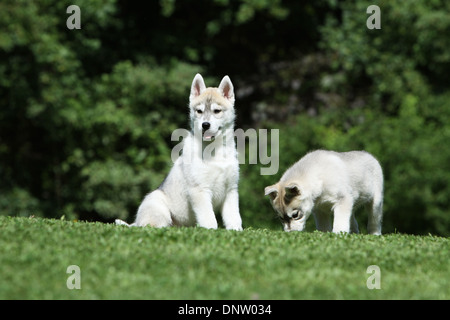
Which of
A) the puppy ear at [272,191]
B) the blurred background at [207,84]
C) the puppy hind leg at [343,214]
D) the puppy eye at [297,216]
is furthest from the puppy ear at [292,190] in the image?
the blurred background at [207,84]

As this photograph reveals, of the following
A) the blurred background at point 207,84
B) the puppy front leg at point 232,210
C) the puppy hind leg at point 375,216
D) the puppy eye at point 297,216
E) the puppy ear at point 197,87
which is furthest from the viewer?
the blurred background at point 207,84

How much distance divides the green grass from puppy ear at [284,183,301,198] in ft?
4.19

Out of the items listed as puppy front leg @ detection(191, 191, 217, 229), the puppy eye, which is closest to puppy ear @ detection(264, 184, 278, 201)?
the puppy eye

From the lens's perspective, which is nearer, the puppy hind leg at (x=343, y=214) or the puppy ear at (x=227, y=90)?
the puppy ear at (x=227, y=90)

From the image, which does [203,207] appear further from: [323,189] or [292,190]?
[323,189]

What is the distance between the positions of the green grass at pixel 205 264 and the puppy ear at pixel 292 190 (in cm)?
128

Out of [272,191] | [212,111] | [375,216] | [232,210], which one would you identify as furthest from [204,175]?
[375,216]

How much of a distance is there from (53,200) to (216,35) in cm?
690

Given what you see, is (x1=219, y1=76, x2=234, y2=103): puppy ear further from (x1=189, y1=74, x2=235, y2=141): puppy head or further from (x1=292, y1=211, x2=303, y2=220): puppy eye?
(x1=292, y1=211, x2=303, y2=220): puppy eye

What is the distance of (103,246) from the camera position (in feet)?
22.4

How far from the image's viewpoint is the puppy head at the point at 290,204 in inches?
368

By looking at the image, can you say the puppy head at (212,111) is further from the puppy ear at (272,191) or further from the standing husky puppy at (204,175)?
the puppy ear at (272,191)

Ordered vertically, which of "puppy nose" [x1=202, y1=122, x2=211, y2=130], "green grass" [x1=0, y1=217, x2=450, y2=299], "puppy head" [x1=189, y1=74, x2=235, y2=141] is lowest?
"green grass" [x1=0, y1=217, x2=450, y2=299]

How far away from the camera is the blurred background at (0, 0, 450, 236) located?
16.3 meters
